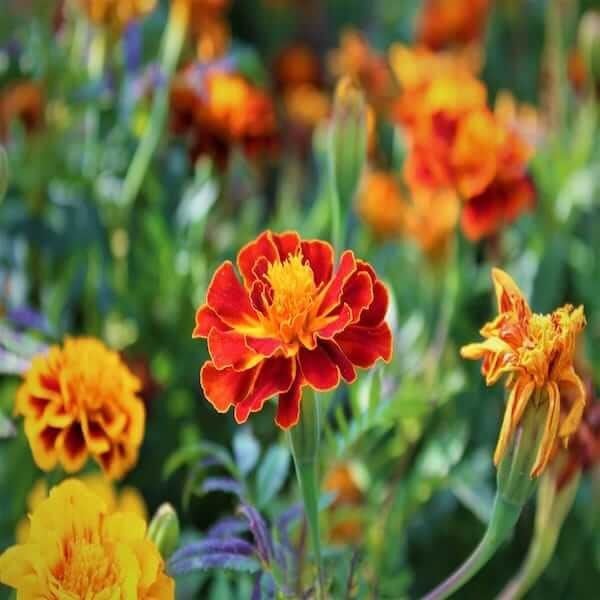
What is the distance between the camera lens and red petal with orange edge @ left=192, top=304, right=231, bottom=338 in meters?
0.63

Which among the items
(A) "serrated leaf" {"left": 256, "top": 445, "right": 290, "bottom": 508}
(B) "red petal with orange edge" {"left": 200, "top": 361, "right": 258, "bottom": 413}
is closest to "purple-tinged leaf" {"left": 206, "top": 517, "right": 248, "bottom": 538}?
(A) "serrated leaf" {"left": 256, "top": 445, "right": 290, "bottom": 508}

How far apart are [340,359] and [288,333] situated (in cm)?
3

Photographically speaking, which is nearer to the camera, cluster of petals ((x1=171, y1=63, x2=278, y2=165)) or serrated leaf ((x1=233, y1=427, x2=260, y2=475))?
serrated leaf ((x1=233, y1=427, x2=260, y2=475))

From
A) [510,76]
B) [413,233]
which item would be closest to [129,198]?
[413,233]

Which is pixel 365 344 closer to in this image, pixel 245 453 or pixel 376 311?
pixel 376 311

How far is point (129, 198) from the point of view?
119 cm

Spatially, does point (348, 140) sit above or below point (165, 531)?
above

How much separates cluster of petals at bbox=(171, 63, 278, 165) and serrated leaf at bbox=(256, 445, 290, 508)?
0.43m

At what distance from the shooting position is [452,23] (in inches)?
61.6

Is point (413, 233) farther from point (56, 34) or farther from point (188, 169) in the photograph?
point (56, 34)

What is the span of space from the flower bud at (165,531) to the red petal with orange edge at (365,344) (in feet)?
0.46

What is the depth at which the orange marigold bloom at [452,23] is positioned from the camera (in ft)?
5.13

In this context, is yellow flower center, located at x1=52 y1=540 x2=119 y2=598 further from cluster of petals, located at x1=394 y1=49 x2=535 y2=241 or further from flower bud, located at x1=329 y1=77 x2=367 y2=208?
cluster of petals, located at x1=394 y1=49 x2=535 y2=241

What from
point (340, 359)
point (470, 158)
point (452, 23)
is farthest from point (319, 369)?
point (452, 23)
